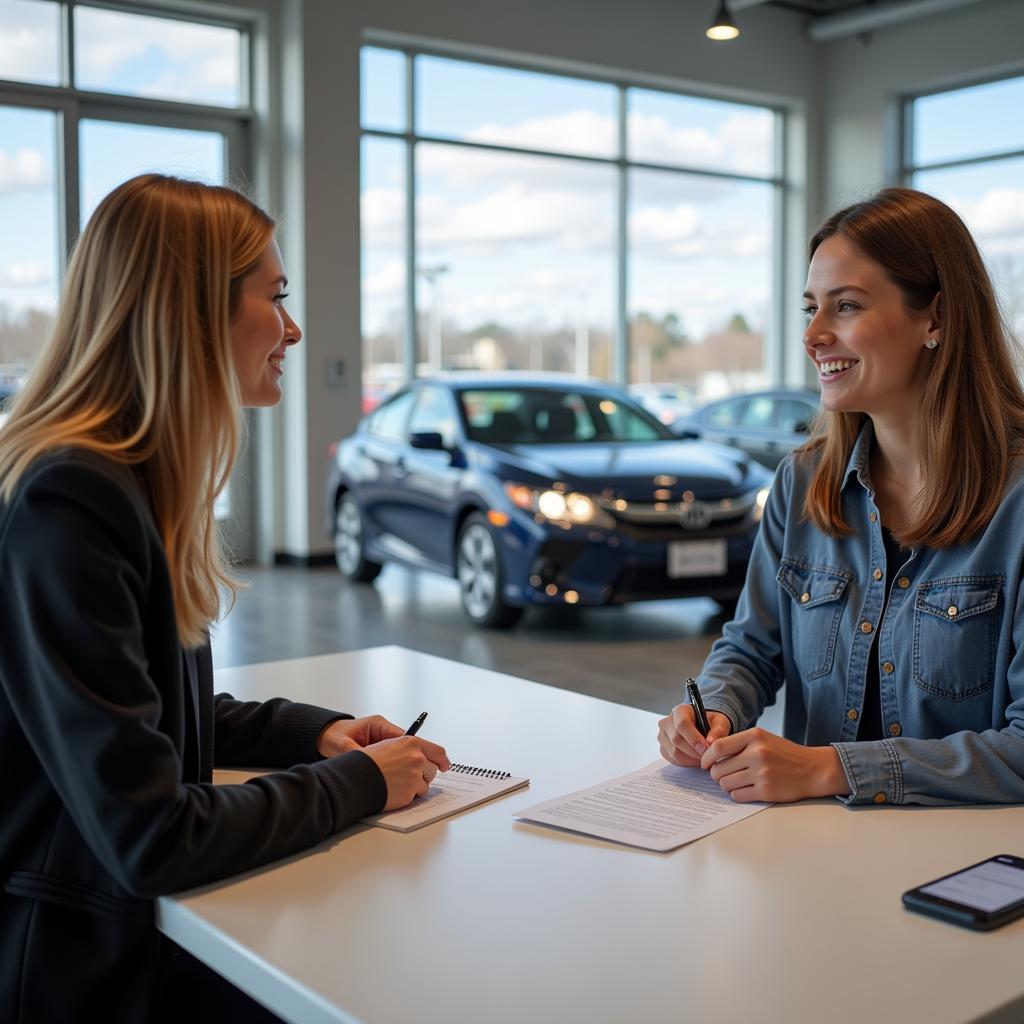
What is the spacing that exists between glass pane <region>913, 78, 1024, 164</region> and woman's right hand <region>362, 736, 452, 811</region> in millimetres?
10531

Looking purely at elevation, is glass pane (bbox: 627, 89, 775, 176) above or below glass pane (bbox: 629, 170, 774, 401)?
above

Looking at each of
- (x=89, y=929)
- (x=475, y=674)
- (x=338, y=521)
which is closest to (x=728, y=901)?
(x=89, y=929)

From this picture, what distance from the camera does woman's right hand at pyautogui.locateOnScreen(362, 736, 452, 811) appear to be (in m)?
1.48

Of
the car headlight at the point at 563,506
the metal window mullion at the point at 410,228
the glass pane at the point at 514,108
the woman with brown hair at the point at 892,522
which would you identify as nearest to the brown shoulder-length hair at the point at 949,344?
the woman with brown hair at the point at 892,522

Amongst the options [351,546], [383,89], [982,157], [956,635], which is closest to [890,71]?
[982,157]

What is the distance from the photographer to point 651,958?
1103mm

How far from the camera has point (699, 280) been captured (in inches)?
459

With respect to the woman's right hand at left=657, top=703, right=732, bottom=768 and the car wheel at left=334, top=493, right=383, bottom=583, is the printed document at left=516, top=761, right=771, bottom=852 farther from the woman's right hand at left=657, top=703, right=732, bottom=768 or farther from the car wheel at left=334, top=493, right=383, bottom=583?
the car wheel at left=334, top=493, right=383, bottom=583

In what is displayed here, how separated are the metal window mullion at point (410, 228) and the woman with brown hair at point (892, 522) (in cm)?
774

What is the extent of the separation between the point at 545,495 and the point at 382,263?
13.4 feet

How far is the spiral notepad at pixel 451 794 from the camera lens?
145cm

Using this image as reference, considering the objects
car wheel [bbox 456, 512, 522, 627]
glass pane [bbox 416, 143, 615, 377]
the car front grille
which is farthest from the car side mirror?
glass pane [bbox 416, 143, 615, 377]

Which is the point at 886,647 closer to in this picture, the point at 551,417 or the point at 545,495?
the point at 545,495

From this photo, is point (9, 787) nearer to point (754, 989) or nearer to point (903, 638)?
point (754, 989)
